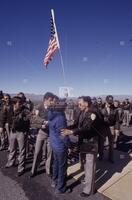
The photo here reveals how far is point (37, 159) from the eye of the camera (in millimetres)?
5457

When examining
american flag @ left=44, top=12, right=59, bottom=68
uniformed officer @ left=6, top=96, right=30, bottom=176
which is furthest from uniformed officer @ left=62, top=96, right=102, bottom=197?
american flag @ left=44, top=12, right=59, bottom=68

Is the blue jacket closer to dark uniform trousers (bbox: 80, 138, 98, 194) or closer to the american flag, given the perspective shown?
dark uniform trousers (bbox: 80, 138, 98, 194)

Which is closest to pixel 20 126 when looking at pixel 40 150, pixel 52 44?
pixel 40 150

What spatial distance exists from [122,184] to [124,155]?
2.30 m

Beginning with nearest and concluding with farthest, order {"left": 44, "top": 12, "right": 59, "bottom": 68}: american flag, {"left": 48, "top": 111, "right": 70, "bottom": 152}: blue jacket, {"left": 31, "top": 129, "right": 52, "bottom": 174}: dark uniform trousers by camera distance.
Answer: {"left": 48, "top": 111, "right": 70, "bottom": 152}: blue jacket
{"left": 31, "top": 129, "right": 52, "bottom": 174}: dark uniform trousers
{"left": 44, "top": 12, "right": 59, "bottom": 68}: american flag

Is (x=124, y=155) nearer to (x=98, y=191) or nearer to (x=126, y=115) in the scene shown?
(x=98, y=191)

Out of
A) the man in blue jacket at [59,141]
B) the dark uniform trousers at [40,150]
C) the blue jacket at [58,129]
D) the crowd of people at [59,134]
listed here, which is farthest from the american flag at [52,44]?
the blue jacket at [58,129]

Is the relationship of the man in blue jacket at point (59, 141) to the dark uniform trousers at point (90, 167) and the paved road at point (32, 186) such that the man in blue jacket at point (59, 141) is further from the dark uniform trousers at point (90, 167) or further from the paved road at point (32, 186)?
the dark uniform trousers at point (90, 167)

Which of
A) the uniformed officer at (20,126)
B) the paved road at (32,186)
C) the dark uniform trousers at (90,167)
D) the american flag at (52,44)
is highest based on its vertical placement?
the american flag at (52,44)

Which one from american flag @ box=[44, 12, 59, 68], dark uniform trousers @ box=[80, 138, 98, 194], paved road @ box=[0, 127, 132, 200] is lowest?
paved road @ box=[0, 127, 132, 200]

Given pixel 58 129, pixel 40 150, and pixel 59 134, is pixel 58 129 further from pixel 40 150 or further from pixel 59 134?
pixel 40 150

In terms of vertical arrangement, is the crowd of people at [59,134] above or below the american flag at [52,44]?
below

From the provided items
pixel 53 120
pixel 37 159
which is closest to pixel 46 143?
pixel 37 159

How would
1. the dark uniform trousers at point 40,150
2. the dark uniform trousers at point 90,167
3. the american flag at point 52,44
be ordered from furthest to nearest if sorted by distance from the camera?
the american flag at point 52,44 < the dark uniform trousers at point 40,150 < the dark uniform trousers at point 90,167
